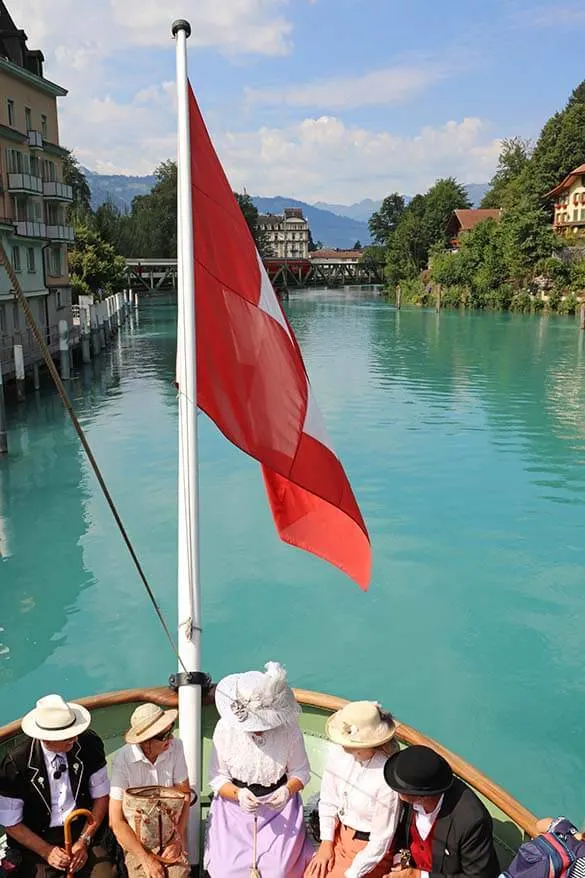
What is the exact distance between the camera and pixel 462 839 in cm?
378

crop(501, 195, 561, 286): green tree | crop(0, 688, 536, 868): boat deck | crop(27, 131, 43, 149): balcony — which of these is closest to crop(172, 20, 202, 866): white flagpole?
crop(0, 688, 536, 868): boat deck

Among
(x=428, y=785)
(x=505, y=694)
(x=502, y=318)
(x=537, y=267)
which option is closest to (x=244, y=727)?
(x=428, y=785)

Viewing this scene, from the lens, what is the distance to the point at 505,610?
11461 millimetres

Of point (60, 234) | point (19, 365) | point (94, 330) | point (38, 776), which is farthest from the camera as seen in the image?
point (60, 234)

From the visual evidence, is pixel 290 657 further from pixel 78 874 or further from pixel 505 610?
pixel 78 874

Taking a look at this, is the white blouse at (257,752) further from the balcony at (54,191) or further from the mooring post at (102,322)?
the mooring post at (102,322)

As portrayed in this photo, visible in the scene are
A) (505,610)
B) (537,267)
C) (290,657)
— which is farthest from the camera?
(537,267)

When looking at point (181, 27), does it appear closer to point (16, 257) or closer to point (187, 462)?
point (187, 462)

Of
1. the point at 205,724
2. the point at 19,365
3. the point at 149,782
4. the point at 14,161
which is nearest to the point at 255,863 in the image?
the point at 149,782

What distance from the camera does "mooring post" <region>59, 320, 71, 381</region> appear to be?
30225 millimetres

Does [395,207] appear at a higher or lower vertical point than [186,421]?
higher

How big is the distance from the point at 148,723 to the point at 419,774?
1377 millimetres

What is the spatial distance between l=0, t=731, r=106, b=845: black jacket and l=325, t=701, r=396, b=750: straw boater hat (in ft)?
4.29

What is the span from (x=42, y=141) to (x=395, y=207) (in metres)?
102
